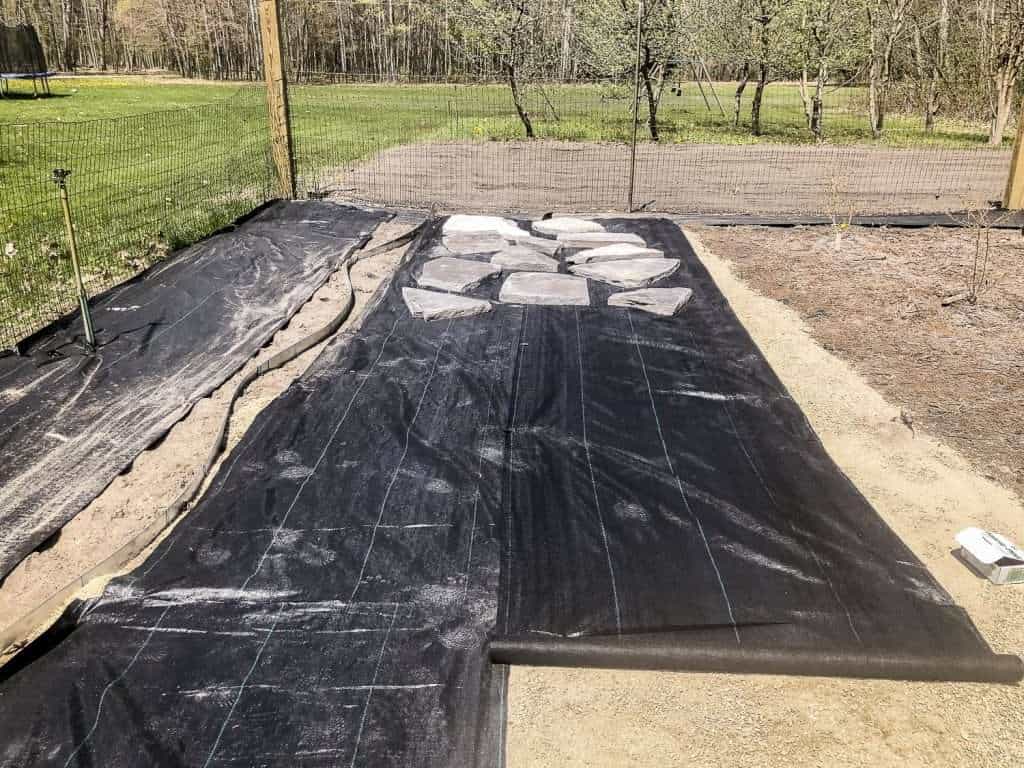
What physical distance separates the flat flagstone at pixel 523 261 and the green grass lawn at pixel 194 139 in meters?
2.60

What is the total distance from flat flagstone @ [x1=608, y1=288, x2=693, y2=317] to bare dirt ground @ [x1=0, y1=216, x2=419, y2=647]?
1.79 m

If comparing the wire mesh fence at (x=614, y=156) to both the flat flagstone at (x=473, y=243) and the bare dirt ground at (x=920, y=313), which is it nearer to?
the bare dirt ground at (x=920, y=313)

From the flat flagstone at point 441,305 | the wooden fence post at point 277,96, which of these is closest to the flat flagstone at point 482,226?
the flat flagstone at point 441,305

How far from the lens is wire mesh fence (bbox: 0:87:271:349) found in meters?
5.44

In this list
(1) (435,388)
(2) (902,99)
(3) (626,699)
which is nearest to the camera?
(3) (626,699)

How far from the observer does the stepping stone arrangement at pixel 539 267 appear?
5.20 meters

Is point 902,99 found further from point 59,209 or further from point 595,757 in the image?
point 595,757

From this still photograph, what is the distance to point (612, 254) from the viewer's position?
21.0 ft

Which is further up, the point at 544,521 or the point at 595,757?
the point at 544,521

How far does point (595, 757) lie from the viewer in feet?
6.66

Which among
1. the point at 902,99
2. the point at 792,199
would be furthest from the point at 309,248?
the point at 902,99

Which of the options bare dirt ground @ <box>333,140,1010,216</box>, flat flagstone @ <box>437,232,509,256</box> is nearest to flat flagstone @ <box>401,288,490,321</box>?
flat flagstone @ <box>437,232,509,256</box>

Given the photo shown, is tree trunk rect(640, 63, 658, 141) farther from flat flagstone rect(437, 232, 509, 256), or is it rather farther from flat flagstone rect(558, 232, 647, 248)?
flat flagstone rect(437, 232, 509, 256)

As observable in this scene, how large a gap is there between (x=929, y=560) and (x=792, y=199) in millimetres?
7398
